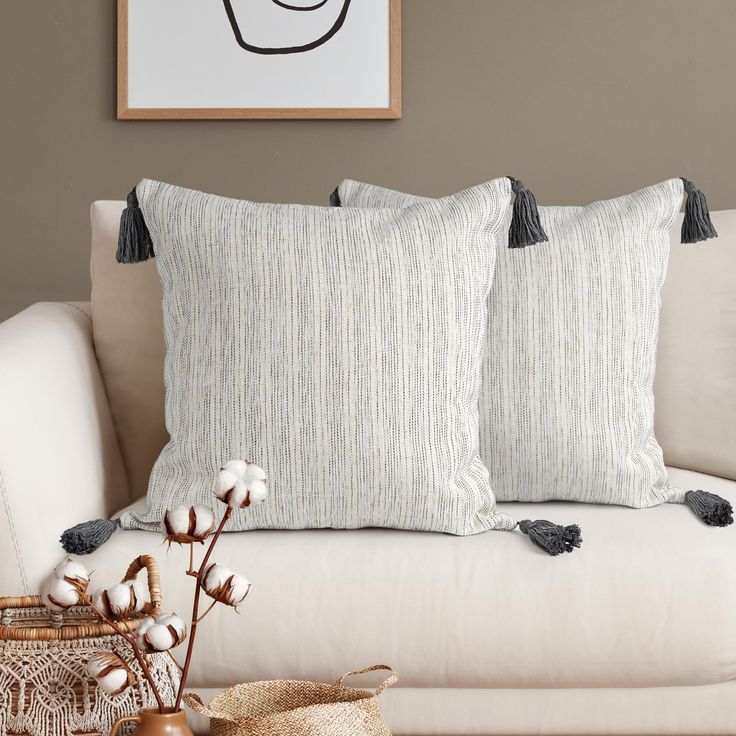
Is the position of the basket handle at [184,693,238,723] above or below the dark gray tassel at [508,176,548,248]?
below

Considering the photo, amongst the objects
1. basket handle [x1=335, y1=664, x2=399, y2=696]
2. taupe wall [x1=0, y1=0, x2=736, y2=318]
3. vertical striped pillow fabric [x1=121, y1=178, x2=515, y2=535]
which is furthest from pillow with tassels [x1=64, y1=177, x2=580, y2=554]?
taupe wall [x1=0, y1=0, x2=736, y2=318]

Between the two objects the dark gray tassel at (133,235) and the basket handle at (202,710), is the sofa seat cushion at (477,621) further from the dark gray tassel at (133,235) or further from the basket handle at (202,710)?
the dark gray tassel at (133,235)

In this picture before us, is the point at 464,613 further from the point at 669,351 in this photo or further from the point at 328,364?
the point at 669,351

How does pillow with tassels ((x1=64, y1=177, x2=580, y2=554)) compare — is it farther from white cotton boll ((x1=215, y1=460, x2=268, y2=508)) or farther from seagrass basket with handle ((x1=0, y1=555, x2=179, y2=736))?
white cotton boll ((x1=215, y1=460, x2=268, y2=508))

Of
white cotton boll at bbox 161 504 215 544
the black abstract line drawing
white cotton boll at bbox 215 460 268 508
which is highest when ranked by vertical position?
the black abstract line drawing

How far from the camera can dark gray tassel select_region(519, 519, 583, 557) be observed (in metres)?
1.19

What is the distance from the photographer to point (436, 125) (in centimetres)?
218

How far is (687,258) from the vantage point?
1665 millimetres

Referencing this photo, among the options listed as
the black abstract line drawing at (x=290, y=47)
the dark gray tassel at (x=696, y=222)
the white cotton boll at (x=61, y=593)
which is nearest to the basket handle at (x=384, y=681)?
the white cotton boll at (x=61, y=593)

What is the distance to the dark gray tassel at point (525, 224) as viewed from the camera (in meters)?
1.36

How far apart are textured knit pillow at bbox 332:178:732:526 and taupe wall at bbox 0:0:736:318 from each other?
0.72m

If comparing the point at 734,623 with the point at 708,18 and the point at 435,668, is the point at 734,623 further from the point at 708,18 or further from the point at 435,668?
the point at 708,18

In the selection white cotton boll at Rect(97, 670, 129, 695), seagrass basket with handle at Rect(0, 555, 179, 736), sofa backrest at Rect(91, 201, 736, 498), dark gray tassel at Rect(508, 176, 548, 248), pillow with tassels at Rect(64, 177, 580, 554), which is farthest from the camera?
sofa backrest at Rect(91, 201, 736, 498)

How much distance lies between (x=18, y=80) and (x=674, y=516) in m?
1.83
